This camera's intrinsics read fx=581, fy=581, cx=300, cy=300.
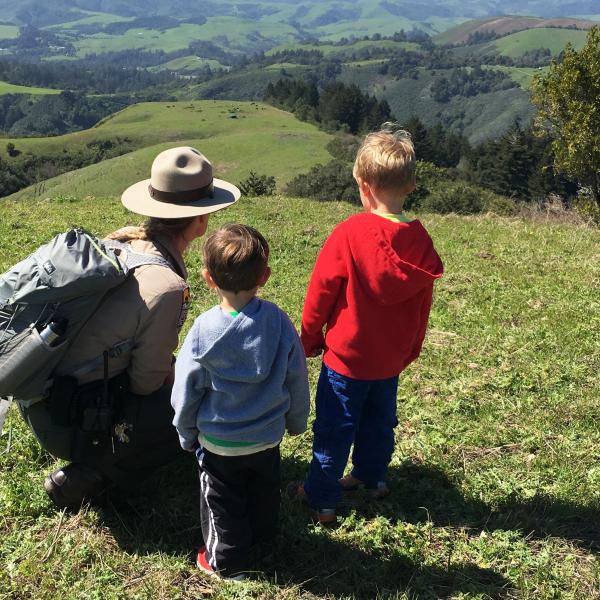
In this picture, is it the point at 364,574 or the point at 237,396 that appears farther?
the point at 364,574

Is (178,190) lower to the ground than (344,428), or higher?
higher

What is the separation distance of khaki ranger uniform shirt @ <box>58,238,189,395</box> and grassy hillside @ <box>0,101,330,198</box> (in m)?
75.3

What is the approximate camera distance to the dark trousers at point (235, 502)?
130 inches

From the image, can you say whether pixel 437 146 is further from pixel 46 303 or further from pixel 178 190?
pixel 46 303

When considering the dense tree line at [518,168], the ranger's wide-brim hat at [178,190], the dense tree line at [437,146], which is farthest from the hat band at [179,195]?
the dense tree line at [437,146]

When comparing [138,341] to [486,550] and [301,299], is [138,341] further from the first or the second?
[301,299]

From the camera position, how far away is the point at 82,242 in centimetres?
330

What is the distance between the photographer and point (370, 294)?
11.3 feet

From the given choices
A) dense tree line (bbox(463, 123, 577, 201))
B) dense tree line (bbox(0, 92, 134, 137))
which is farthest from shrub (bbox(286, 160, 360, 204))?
dense tree line (bbox(0, 92, 134, 137))

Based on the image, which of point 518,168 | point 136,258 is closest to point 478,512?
point 136,258

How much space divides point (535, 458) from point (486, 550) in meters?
1.14

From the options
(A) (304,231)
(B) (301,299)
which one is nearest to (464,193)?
(A) (304,231)

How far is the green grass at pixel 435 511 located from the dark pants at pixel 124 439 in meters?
0.30

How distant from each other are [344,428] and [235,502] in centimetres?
83
